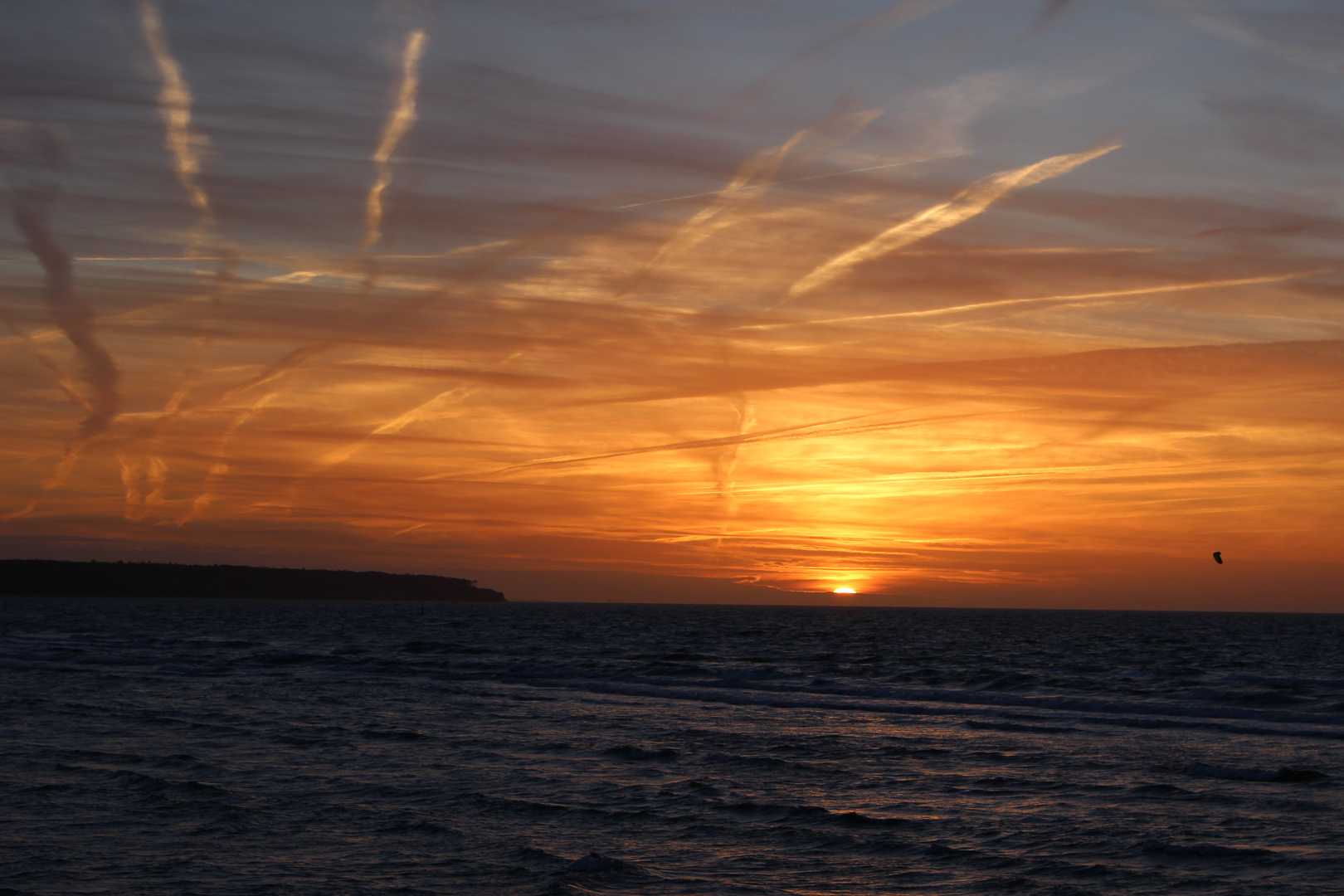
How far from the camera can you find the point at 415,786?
748 inches

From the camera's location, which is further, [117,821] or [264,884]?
[117,821]

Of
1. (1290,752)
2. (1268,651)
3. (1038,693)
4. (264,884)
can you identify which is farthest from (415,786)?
(1268,651)

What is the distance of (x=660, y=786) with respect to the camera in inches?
767

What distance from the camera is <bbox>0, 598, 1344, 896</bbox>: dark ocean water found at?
13508 millimetres

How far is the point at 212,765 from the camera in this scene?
2044 cm

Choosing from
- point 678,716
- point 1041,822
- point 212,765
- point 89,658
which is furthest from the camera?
point 89,658

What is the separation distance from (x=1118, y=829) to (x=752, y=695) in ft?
78.1

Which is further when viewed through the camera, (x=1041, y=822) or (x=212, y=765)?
(x=212, y=765)

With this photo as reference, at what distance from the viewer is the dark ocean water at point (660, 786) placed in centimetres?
1351

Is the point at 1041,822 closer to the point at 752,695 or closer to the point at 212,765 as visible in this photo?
the point at 212,765

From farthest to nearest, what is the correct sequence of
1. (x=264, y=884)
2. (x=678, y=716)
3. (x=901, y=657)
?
(x=901, y=657) → (x=678, y=716) → (x=264, y=884)

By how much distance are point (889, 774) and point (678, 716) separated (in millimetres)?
11352

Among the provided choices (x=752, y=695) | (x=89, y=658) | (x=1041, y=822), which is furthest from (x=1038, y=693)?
(x=89, y=658)

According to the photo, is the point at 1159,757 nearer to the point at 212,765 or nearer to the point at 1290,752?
the point at 1290,752
